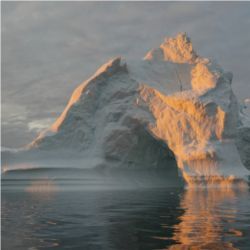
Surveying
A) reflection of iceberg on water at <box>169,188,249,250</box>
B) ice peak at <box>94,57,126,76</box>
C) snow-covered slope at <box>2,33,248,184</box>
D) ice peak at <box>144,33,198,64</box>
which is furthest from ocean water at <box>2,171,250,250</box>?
ice peak at <box>144,33,198,64</box>

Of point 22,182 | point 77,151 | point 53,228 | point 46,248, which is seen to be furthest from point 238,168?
point 46,248

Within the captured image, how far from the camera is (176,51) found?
116 ft

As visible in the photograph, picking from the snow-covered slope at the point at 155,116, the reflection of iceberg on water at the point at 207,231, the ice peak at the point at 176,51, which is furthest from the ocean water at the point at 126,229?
the ice peak at the point at 176,51

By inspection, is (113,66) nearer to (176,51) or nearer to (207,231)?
(176,51)

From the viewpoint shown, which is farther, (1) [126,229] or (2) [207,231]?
(1) [126,229]

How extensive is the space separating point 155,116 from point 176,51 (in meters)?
6.83

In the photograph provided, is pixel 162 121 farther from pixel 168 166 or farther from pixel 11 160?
pixel 11 160

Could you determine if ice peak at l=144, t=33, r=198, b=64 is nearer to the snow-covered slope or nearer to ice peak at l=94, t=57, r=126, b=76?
the snow-covered slope

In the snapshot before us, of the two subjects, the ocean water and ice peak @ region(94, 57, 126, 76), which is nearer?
the ocean water

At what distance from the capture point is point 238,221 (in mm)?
10477

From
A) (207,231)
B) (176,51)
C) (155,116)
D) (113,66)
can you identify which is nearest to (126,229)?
(207,231)

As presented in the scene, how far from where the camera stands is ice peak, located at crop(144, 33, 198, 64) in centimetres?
3466

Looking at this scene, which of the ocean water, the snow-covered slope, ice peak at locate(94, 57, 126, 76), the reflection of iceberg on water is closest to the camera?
the reflection of iceberg on water

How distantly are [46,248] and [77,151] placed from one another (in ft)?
87.7
